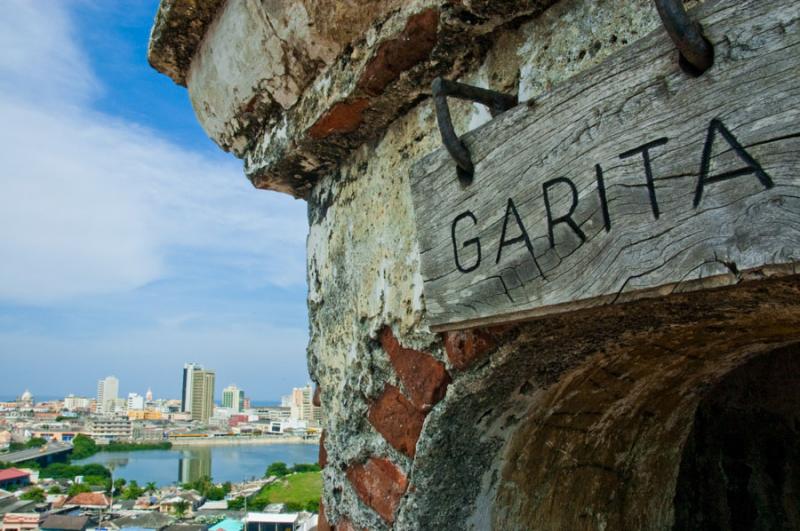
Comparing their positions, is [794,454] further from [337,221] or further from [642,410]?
[337,221]

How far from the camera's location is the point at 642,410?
104 cm

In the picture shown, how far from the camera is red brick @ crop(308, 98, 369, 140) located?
934mm

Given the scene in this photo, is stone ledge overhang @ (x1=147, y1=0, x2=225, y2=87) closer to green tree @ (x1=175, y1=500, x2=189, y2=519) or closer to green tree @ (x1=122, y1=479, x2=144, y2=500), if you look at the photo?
green tree @ (x1=175, y1=500, x2=189, y2=519)

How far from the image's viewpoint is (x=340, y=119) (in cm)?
97

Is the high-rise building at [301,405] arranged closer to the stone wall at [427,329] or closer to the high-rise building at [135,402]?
the high-rise building at [135,402]

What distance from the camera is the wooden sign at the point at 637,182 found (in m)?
0.45

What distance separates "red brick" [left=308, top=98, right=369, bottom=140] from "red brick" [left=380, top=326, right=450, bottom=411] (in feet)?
1.05

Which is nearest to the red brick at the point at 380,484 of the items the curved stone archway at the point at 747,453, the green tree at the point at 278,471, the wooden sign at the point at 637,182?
the wooden sign at the point at 637,182

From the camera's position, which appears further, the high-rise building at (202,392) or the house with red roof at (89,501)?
the high-rise building at (202,392)

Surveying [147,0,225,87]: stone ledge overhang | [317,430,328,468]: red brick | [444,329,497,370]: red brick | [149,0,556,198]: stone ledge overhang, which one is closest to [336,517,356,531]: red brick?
[317,430,328,468]: red brick

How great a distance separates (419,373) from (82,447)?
56010 millimetres

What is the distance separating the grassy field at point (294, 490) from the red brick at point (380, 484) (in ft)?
97.3

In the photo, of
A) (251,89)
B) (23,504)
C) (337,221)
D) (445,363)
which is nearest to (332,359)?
(337,221)

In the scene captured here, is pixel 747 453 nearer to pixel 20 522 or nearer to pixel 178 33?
pixel 178 33
